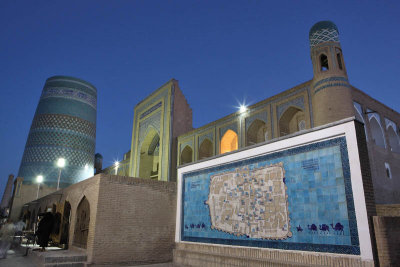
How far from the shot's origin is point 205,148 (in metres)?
15.4

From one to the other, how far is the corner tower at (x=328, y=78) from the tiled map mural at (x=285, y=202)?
5227 millimetres

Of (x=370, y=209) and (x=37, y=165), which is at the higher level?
(x=37, y=165)

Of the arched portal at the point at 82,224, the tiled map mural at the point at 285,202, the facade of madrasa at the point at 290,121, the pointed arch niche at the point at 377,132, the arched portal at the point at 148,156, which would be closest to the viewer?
the tiled map mural at the point at 285,202

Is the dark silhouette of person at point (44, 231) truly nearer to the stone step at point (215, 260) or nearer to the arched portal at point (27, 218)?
the stone step at point (215, 260)

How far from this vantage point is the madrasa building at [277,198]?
3.41 m

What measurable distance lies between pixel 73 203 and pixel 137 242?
7.90 ft

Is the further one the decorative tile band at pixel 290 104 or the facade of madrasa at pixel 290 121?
the decorative tile band at pixel 290 104

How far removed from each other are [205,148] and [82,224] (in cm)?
902

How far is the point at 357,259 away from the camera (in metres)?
3.17

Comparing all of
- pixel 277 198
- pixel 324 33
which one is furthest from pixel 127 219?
pixel 324 33

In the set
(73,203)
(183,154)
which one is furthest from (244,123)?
(73,203)

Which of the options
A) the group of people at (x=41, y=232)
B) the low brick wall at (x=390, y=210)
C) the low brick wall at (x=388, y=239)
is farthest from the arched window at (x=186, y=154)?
the low brick wall at (x=388, y=239)

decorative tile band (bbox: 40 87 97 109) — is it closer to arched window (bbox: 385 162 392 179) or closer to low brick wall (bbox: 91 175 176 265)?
low brick wall (bbox: 91 175 176 265)

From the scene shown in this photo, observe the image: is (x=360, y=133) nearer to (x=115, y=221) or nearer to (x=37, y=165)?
(x=115, y=221)
